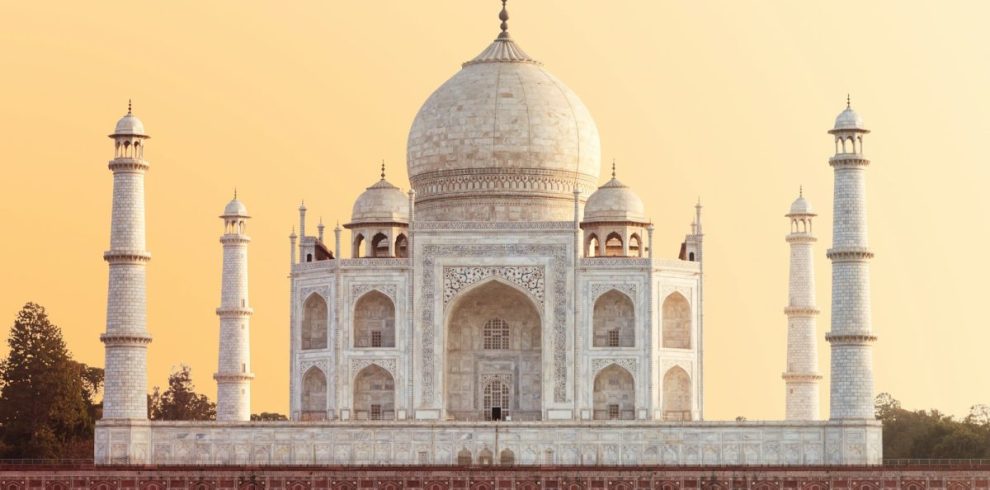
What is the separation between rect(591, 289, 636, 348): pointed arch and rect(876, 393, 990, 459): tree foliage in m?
7.31

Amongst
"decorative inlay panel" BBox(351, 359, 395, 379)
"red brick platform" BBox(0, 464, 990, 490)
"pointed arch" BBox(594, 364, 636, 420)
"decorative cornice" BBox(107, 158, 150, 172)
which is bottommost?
"red brick platform" BBox(0, 464, 990, 490)

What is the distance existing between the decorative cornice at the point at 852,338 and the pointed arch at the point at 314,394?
10.4 metres

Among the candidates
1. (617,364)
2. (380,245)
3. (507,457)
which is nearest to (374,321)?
(380,245)

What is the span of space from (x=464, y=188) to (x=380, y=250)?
2408mm

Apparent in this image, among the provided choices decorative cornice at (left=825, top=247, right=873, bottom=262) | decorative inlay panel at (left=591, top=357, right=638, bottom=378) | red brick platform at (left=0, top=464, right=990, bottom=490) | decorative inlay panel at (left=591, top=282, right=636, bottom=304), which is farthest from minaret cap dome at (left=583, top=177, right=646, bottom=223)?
red brick platform at (left=0, top=464, right=990, bottom=490)

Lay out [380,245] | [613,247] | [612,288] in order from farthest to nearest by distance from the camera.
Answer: [613,247] → [380,245] → [612,288]

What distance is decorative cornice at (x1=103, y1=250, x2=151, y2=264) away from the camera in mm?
42438

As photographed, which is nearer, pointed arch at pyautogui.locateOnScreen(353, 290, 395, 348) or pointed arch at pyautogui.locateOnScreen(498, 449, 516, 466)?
pointed arch at pyautogui.locateOnScreen(498, 449, 516, 466)

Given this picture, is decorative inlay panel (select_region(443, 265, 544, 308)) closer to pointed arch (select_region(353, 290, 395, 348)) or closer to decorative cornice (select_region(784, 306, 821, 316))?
pointed arch (select_region(353, 290, 395, 348))

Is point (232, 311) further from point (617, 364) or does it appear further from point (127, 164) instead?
point (617, 364)

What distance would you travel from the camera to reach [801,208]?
1966 inches

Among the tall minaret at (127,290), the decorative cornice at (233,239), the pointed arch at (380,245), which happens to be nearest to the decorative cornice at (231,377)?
the decorative cornice at (233,239)

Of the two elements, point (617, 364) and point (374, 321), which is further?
point (374, 321)

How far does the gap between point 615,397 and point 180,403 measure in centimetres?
2141
